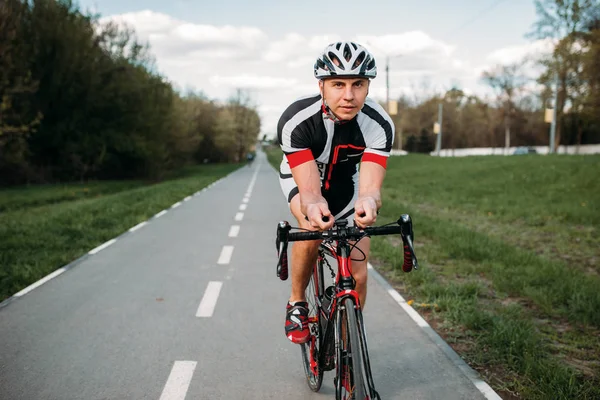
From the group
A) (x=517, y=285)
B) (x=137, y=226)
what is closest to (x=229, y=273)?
(x=517, y=285)

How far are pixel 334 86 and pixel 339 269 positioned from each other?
0.95 m

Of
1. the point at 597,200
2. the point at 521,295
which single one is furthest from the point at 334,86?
the point at 597,200

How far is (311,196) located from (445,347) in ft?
7.45

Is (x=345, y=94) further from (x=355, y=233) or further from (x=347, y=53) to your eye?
(x=355, y=233)

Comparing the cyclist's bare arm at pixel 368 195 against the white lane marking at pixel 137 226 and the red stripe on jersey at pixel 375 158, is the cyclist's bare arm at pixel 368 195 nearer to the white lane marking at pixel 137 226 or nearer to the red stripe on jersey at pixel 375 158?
the red stripe on jersey at pixel 375 158

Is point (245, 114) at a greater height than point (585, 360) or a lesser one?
greater

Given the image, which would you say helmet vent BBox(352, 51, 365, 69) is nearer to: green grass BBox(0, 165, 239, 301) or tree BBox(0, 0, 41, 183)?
green grass BBox(0, 165, 239, 301)

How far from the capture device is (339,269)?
2.63 m

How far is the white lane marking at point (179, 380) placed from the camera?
3359mm

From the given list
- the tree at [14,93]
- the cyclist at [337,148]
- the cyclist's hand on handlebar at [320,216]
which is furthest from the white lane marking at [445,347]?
the tree at [14,93]

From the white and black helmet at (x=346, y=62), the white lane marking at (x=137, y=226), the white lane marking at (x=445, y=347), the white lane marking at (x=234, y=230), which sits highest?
the white and black helmet at (x=346, y=62)

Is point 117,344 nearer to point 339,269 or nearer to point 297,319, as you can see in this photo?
point 297,319

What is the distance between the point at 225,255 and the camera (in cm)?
786

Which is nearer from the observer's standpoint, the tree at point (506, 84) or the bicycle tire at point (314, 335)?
the bicycle tire at point (314, 335)
